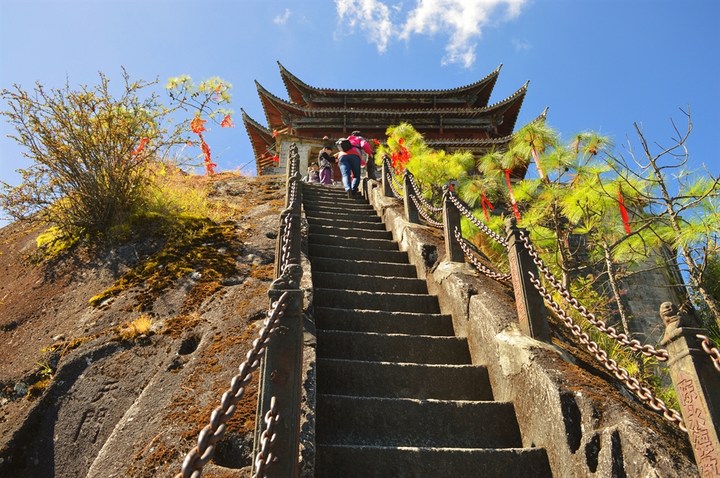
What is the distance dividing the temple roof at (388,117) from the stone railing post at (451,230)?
52.4 ft

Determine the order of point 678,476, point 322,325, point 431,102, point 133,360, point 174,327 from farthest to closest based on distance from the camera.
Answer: point 431,102 → point 322,325 → point 174,327 → point 133,360 → point 678,476

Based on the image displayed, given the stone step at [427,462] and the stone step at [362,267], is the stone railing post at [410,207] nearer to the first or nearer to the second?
the stone step at [362,267]

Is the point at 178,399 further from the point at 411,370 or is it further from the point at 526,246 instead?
the point at 526,246

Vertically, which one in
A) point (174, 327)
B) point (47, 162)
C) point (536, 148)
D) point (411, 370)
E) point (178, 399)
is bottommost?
point (178, 399)

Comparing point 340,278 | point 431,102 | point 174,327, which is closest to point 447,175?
point 340,278

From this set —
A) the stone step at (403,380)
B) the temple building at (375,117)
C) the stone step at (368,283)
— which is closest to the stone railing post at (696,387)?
the stone step at (403,380)

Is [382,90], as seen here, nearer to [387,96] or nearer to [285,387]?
[387,96]

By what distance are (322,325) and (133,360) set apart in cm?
149

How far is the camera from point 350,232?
671cm

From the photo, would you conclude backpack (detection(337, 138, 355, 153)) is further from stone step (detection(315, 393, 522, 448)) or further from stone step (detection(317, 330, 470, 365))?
stone step (detection(315, 393, 522, 448))

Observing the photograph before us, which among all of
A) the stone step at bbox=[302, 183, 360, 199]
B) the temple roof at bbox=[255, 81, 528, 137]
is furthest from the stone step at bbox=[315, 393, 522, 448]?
the temple roof at bbox=[255, 81, 528, 137]

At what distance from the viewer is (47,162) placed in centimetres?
532

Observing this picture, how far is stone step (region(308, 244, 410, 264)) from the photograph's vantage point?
223 inches

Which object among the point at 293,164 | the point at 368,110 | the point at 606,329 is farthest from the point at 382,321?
the point at 368,110
